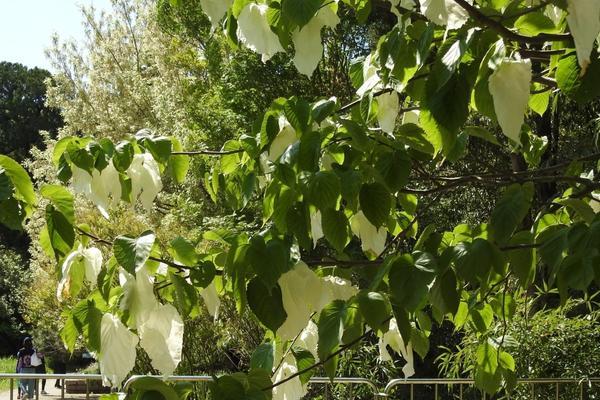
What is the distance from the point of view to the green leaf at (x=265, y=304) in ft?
5.12

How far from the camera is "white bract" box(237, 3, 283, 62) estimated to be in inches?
70.6

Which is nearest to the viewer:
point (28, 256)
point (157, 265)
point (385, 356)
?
point (157, 265)

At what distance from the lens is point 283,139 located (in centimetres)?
187

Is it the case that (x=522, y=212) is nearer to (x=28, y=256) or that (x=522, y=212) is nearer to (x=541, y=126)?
(x=541, y=126)

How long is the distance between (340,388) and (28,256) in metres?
32.3

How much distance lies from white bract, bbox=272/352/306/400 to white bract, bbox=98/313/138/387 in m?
0.58

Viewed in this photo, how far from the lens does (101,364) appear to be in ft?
4.98

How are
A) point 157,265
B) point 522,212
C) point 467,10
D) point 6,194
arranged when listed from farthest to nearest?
point 157,265 < point 522,212 < point 6,194 < point 467,10

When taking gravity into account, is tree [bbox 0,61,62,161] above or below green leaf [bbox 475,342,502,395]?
above

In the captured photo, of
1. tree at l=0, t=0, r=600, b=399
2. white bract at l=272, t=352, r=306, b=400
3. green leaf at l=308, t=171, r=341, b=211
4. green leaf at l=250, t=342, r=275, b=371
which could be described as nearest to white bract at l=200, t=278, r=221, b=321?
tree at l=0, t=0, r=600, b=399

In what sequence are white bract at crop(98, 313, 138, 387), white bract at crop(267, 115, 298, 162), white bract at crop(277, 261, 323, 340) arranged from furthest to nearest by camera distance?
white bract at crop(267, 115, 298, 162) < white bract at crop(277, 261, 323, 340) < white bract at crop(98, 313, 138, 387)

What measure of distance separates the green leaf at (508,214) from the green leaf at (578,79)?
24 cm

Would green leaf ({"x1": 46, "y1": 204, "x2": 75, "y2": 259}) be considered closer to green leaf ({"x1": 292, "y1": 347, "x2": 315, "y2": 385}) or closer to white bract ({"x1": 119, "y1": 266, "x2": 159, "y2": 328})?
white bract ({"x1": 119, "y1": 266, "x2": 159, "y2": 328})

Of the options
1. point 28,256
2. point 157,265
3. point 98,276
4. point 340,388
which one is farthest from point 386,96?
point 28,256
